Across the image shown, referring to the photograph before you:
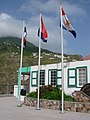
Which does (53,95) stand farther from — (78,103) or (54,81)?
(54,81)

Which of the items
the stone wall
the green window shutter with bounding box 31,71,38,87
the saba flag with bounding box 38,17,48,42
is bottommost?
the stone wall

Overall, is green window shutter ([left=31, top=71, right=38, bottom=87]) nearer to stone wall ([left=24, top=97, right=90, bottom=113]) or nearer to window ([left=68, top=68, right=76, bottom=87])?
window ([left=68, top=68, right=76, bottom=87])

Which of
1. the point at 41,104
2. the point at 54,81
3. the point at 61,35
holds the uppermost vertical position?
the point at 61,35

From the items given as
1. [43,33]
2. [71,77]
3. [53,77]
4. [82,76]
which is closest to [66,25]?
[43,33]

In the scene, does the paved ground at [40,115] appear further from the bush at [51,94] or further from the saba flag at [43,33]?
the saba flag at [43,33]

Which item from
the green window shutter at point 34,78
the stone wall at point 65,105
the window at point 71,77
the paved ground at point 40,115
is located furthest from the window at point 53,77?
the paved ground at point 40,115

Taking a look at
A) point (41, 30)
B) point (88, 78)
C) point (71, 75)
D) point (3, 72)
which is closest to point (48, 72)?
point (71, 75)

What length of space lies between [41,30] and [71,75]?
20.0ft

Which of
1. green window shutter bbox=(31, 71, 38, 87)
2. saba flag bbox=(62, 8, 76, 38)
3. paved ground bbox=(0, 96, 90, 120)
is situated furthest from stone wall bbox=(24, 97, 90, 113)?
green window shutter bbox=(31, 71, 38, 87)

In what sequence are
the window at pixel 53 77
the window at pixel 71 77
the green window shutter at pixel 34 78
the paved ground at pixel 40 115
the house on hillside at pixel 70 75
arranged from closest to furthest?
the paved ground at pixel 40 115
the house on hillside at pixel 70 75
the window at pixel 71 77
the window at pixel 53 77
the green window shutter at pixel 34 78

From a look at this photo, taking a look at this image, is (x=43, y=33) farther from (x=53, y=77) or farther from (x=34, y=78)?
(x=34, y=78)

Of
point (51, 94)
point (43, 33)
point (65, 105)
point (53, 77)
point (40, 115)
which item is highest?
point (43, 33)

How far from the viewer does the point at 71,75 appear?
76.9 feet

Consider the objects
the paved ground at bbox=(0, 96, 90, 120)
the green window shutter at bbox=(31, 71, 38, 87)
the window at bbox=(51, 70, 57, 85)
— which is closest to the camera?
the paved ground at bbox=(0, 96, 90, 120)
